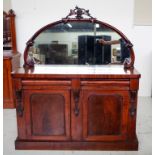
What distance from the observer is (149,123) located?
9.65ft

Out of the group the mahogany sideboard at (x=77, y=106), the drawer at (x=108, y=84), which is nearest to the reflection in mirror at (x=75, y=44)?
the mahogany sideboard at (x=77, y=106)

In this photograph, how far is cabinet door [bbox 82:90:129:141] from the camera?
221 cm

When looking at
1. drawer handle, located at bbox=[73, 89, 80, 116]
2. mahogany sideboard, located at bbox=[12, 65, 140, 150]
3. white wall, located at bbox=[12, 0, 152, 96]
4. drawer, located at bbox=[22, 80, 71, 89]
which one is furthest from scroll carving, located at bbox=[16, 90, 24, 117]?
white wall, located at bbox=[12, 0, 152, 96]

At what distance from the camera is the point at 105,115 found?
224cm

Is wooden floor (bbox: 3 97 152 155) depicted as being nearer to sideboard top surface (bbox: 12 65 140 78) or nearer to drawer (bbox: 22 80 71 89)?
drawer (bbox: 22 80 71 89)

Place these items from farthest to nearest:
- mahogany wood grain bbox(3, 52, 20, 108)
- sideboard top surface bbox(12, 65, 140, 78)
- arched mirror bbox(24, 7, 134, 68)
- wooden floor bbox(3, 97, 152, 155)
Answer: arched mirror bbox(24, 7, 134, 68)
mahogany wood grain bbox(3, 52, 20, 108)
wooden floor bbox(3, 97, 152, 155)
sideboard top surface bbox(12, 65, 140, 78)

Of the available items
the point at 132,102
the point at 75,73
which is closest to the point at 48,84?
the point at 75,73

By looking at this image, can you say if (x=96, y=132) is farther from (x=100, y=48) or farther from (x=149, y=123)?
(x=100, y=48)

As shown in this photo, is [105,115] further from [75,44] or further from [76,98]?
[75,44]

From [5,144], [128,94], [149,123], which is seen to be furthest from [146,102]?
[5,144]

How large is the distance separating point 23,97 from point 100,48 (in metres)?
1.80

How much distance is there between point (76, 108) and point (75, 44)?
1809mm

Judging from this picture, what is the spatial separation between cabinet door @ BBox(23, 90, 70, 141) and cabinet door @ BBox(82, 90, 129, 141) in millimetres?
185

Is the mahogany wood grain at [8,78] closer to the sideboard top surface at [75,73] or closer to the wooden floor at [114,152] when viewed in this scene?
the wooden floor at [114,152]
